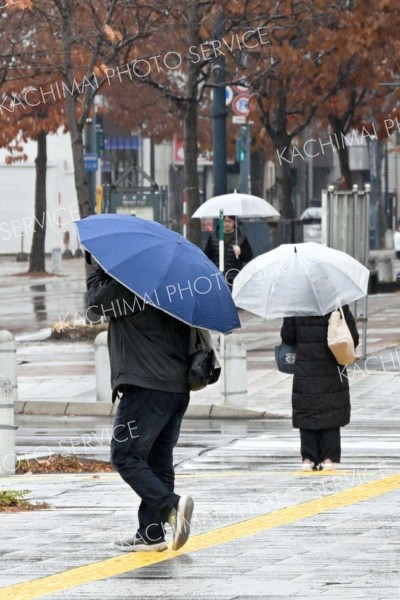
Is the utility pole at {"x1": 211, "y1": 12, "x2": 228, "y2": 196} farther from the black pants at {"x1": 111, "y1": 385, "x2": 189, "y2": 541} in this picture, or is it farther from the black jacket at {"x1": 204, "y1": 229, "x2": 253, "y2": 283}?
the black pants at {"x1": 111, "y1": 385, "x2": 189, "y2": 541}

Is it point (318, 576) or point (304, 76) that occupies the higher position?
point (304, 76)

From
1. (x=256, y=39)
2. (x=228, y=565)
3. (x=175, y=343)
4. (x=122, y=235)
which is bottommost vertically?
(x=228, y=565)

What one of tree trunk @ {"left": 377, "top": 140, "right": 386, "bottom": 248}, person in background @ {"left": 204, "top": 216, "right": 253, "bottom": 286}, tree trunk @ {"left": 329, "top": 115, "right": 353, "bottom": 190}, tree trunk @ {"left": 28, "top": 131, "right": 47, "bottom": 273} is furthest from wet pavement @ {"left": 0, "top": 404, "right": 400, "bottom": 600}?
tree trunk @ {"left": 377, "top": 140, "right": 386, "bottom": 248}

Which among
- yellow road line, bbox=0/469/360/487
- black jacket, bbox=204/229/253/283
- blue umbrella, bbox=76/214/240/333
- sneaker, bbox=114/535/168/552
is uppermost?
blue umbrella, bbox=76/214/240/333

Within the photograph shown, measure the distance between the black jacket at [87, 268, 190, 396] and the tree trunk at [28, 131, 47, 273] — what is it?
115 feet

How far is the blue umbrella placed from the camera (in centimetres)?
814

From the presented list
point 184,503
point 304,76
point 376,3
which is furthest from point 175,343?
point 304,76

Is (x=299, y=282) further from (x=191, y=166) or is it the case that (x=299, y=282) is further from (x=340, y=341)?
(x=191, y=166)

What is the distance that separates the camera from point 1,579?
24.8 ft

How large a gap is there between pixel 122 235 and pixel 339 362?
375 centimetres

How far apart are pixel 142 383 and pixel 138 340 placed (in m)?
0.22

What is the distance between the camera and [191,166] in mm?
29656

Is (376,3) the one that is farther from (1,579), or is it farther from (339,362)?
(1,579)

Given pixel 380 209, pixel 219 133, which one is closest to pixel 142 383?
pixel 219 133
